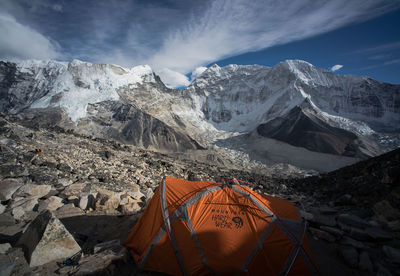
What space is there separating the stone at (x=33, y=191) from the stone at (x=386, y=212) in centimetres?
1109

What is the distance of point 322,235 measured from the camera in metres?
5.47

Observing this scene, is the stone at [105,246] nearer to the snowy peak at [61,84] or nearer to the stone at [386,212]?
the stone at [386,212]

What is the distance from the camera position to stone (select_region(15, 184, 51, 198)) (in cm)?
584

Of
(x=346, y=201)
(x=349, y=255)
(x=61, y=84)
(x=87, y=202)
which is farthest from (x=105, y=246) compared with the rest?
(x=61, y=84)

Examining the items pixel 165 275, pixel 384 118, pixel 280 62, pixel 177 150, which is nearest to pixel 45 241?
pixel 165 275

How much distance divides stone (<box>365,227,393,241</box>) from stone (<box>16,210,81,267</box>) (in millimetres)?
7353

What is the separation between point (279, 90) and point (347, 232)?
116967 millimetres

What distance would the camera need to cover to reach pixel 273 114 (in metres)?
97.8

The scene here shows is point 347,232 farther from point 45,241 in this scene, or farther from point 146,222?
point 45,241

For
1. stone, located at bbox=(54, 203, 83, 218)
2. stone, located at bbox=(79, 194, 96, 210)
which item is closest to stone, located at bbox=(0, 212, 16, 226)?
stone, located at bbox=(54, 203, 83, 218)

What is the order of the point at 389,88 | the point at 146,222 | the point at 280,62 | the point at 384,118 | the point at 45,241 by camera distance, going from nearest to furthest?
1. the point at 45,241
2. the point at 146,222
3. the point at 384,118
4. the point at 389,88
5. the point at 280,62

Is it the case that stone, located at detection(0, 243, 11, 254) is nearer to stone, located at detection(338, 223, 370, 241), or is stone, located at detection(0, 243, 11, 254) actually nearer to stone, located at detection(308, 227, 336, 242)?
stone, located at detection(308, 227, 336, 242)

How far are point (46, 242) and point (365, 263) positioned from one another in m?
6.80

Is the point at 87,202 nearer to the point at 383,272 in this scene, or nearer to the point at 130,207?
the point at 130,207
